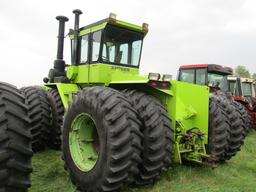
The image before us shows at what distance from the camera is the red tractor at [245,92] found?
12.5 m

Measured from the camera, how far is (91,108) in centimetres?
436

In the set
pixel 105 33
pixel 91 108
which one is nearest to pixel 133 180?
pixel 91 108

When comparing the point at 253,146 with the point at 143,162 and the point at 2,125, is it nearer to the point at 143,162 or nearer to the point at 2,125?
the point at 143,162

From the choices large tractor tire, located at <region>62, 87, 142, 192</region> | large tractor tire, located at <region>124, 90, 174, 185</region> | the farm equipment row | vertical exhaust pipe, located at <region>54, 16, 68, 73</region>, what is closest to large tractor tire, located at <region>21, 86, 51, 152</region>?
the farm equipment row

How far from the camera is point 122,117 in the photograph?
4.04 meters

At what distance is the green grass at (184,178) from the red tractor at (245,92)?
265 inches

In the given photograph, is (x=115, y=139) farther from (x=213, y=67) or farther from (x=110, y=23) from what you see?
(x=213, y=67)

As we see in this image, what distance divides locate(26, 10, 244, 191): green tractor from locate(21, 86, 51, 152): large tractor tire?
2 centimetres

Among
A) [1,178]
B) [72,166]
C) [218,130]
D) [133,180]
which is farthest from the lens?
[218,130]

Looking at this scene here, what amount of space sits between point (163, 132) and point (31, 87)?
3.99m

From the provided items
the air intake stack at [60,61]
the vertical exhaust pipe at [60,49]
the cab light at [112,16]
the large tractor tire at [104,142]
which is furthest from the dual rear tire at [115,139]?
the vertical exhaust pipe at [60,49]

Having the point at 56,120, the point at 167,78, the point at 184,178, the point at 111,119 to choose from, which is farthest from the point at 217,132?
the point at 56,120

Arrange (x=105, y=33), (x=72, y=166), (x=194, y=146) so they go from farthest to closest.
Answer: (x=105, y=33) → (x=194, y=146) → (x=72, y=166)

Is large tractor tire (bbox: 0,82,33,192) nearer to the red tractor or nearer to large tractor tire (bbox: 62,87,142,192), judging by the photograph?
large tractor tire (bbox: 62,87,142,192)
